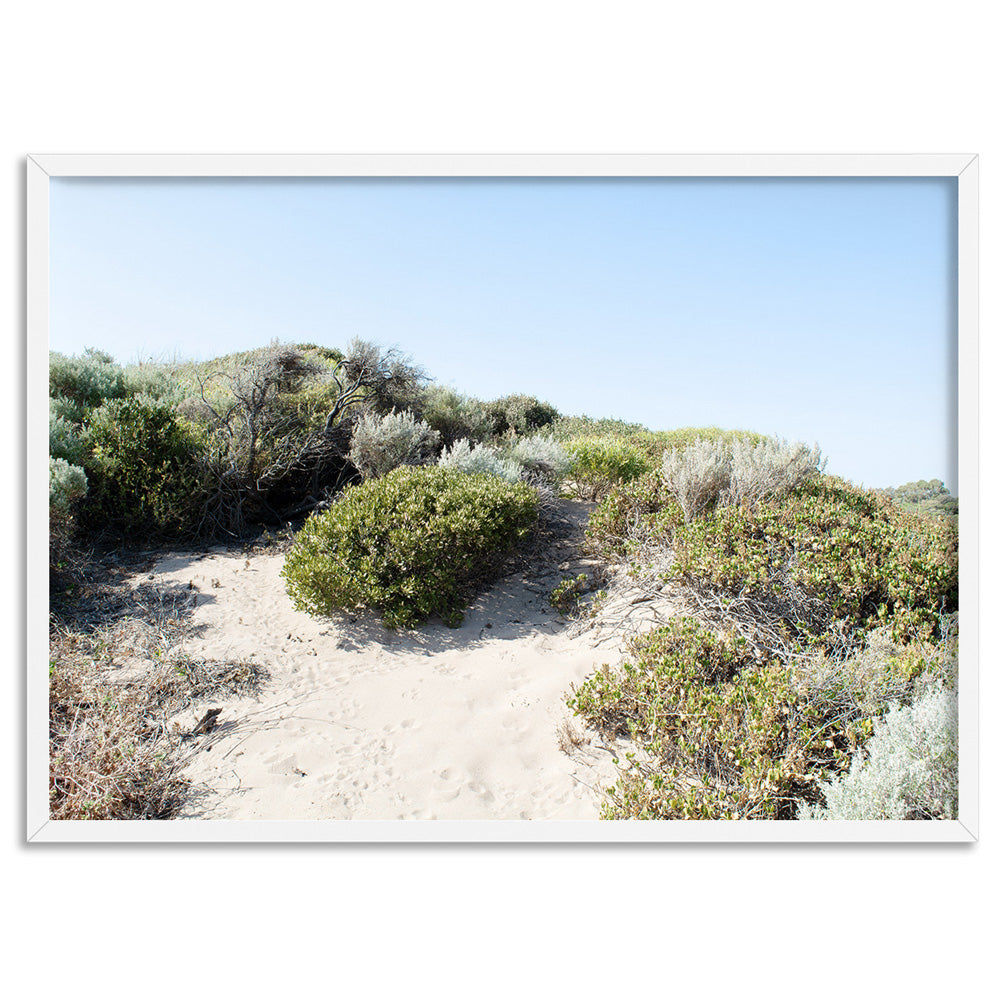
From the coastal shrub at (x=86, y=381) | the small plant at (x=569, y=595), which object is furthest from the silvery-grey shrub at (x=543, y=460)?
the coastal shrub at (x=86, y=381)

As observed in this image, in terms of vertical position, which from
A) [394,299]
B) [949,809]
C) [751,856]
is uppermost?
[394,299]

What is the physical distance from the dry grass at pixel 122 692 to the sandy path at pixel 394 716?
17 cm

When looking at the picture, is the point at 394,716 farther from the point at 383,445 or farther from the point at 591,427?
the point at 591,427

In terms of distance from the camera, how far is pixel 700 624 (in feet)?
13.6

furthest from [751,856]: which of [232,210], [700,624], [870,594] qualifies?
[232,210]

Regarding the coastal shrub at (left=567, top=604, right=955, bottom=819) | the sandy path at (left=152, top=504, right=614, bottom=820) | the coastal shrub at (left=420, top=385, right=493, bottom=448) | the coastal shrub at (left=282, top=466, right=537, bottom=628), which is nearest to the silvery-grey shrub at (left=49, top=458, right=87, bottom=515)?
the sandy path at (left=152, top=504, right=614, bottom=820)

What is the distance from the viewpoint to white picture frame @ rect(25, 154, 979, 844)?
264cm

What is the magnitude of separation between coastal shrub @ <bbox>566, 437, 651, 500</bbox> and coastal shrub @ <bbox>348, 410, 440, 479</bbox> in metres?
2.05

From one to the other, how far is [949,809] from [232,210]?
4856 millimetres
